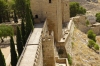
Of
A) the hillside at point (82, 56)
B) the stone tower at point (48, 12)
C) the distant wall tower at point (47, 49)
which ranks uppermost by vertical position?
the stone tower at point (48, 12)

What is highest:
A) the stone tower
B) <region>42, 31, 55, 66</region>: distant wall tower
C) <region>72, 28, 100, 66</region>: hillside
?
the stone tower

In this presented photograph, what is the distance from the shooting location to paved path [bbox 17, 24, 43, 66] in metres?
17.0

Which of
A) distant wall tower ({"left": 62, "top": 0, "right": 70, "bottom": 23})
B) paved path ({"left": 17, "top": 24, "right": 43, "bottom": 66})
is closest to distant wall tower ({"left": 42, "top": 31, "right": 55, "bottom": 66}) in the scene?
paved path ({"left": 17, "top": 24, "right": 43, "bottom": 66})

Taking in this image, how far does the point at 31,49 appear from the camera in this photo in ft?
64.2

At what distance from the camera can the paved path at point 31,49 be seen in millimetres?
17028

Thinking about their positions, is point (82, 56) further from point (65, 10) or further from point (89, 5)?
point (89, 5)

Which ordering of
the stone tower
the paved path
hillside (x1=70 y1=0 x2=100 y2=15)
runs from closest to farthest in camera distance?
1. the paved path
2. the stone tower
3. hillside (x1=70 y1=0 x2=100 y2=15)

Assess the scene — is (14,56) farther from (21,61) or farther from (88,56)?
(88,56)

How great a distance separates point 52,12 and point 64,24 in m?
12.1

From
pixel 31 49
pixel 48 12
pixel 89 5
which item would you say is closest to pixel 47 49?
pixel 31 49

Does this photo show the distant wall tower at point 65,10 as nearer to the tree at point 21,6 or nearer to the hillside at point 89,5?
the tree at point 21,6

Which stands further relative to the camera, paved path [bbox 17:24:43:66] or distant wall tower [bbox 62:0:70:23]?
distant wall tower [bbox 62:0:70:23]

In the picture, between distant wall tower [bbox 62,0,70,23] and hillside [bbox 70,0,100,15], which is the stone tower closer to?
distant wall tower [bbox 62,0,70,23]

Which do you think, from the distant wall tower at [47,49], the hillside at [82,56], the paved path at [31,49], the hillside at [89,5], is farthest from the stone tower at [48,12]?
the hillside at [89,5]
